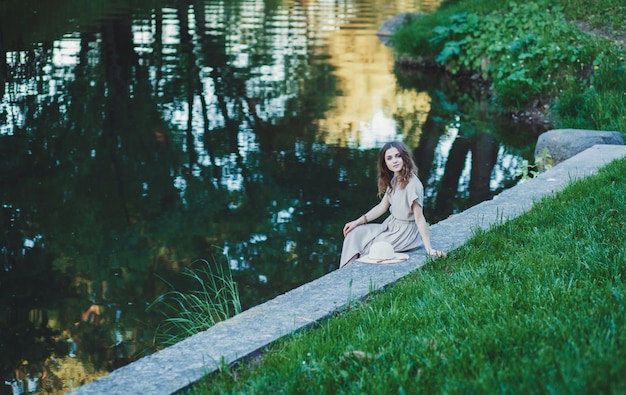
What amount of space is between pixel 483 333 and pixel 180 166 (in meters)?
7.41

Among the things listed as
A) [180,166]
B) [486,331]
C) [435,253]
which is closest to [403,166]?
[435,253]

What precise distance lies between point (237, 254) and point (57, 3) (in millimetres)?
23466

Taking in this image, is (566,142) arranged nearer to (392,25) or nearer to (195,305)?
(195,305)

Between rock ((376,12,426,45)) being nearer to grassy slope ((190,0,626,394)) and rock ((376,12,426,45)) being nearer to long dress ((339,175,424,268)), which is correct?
long dress ((339,175,424,268))

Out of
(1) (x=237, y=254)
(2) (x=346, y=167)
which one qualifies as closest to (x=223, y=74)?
(2) (x=346, y=167)

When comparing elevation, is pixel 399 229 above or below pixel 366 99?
above

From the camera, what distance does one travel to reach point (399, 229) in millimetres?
5668

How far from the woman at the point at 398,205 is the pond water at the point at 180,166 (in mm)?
1420

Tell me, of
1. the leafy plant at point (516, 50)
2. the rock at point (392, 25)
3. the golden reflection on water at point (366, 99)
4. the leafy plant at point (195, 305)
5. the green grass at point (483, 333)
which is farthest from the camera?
the rock at point (392, 25)

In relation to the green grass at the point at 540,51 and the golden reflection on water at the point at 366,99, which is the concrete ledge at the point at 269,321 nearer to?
the green grass at the point at 540,51

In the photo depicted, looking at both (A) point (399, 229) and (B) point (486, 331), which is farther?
(A) point (399, 229)

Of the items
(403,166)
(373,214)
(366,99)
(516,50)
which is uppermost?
(403,166)

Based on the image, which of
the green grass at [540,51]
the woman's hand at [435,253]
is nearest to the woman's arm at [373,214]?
the woman's hand at [435,253]

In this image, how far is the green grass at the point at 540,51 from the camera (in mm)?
12062
